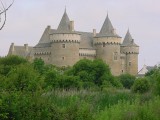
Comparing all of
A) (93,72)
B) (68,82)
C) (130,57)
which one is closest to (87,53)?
(130,57)

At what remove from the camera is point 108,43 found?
87188 millimetres

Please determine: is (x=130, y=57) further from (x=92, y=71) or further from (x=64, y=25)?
(x=92, y=71)

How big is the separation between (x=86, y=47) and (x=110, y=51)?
13.5ft

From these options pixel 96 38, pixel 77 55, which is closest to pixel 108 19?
pixel 96 38

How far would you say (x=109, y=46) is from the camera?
286 feet

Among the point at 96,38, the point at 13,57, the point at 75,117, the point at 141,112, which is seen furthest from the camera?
the point at 96,38

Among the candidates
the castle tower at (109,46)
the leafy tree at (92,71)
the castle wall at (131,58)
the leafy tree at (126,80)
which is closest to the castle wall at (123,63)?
the castle wall at (131,58)

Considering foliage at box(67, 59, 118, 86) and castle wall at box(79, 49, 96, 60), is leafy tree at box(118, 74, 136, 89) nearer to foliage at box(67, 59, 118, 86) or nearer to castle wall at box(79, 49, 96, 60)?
castle wall at box(79, 49, 96, 60)

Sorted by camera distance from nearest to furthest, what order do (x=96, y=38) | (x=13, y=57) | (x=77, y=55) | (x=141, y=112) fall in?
(x=141, y=112) → (x=13, y=57) → (x=77, y=55) → (x=96, y=38)

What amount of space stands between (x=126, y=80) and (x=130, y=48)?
15946mm

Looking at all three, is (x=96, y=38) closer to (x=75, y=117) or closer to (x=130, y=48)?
(x=130, y=48)

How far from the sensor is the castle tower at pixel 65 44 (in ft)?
265

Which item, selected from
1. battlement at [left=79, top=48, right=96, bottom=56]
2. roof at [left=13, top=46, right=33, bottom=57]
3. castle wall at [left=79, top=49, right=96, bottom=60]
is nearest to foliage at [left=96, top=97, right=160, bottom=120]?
castle wall at [left=79, top=49, right=96, bottom=60]

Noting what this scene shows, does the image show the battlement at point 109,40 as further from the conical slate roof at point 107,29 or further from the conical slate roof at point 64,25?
the conical slate roof at point 64,25
